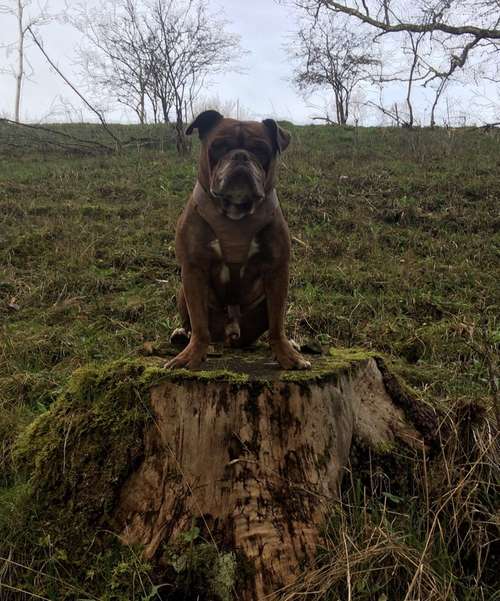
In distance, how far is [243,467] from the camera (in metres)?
2.37

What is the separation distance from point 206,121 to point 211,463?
5.72 ft

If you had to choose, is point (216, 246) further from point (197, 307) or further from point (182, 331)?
point (182, 331)

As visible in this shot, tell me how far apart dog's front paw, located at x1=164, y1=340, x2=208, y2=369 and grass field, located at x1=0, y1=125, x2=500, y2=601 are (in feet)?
2.48

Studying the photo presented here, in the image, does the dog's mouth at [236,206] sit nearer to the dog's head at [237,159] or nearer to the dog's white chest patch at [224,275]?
the dog's head at [237,159]

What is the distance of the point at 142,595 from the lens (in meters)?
2.19

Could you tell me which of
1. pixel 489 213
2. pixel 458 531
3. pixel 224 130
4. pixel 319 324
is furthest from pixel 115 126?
pixel 458 531

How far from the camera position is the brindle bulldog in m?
2.66

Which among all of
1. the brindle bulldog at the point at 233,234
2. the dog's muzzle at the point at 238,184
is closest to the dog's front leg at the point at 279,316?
the brindle bulldog at the point at 233,234

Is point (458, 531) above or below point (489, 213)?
below

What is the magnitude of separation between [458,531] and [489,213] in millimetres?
8388

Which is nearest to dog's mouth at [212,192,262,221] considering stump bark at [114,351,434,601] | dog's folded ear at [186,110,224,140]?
dog's folded ear at [186,110,224,140]

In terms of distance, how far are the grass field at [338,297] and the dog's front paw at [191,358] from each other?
0.76 m

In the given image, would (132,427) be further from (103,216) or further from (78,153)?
(78,153)

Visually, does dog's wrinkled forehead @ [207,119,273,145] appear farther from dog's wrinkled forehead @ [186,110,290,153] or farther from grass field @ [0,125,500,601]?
grass field @ [0,125,500,601]
